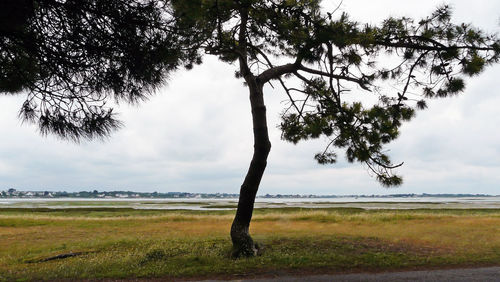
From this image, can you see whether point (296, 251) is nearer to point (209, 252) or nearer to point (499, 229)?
point (209, 252)

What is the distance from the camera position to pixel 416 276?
7.84 m

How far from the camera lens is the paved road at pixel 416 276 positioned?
7559 millimetres

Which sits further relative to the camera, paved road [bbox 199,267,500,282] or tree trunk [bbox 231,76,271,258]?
tree trunk [bbox 231,76,271,258]

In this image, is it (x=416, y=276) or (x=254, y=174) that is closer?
(x=416, y=276)

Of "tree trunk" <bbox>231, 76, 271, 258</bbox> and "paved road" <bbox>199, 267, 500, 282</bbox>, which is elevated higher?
"tree trunk" <bbox>231, 76, 271, 258</bbox>

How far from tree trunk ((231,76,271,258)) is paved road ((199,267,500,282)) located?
2.42 meters

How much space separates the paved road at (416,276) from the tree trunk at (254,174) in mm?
2420

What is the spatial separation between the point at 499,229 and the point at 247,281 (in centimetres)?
1434

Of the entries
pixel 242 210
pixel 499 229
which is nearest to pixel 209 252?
pixel 242 210

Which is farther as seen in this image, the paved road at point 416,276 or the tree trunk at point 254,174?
the tree trunk at point 254,174

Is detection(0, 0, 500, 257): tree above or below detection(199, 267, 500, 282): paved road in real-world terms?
above

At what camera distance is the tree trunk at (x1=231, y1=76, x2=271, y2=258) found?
1012cm

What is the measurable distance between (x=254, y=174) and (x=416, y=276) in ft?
14.7

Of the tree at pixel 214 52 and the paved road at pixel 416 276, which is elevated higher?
the tree at pixel 214 52
